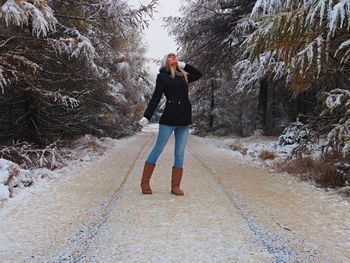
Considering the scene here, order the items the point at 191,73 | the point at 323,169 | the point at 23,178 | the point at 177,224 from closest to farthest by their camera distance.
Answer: the point at 177,224
the point at 191,73
the point at 23,178
the point at 323,169

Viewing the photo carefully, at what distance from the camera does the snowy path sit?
101 inches

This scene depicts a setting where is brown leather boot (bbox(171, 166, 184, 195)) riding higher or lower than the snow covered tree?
lower

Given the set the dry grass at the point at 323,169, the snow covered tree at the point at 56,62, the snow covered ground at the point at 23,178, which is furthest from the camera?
the snow covered tree at the point at 56,62

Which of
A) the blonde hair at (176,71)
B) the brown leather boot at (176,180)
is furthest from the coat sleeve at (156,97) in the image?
the brown leather boot at (176,180)

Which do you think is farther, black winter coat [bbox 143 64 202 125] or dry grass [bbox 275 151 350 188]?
dry grass [bbox 275 151 350 188]

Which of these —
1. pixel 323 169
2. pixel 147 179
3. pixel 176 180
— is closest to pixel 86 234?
pixel 147 179

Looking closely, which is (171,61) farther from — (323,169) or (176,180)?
(323,169)

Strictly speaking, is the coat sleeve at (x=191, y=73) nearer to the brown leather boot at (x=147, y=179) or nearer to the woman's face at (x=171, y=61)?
the woman's face at (x=171, y=61)

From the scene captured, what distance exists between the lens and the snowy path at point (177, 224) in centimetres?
256

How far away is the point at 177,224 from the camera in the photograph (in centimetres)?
325

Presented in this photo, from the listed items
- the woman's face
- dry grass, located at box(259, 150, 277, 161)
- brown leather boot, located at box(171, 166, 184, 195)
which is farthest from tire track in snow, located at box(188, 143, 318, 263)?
dry grass, located at box(259, 150, 277, 161)

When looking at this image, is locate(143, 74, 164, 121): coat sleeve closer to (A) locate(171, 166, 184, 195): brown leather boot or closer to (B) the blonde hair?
(B) the blonde hair

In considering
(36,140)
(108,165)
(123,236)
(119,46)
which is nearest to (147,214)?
(123,236)

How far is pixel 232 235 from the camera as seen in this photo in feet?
9.74
